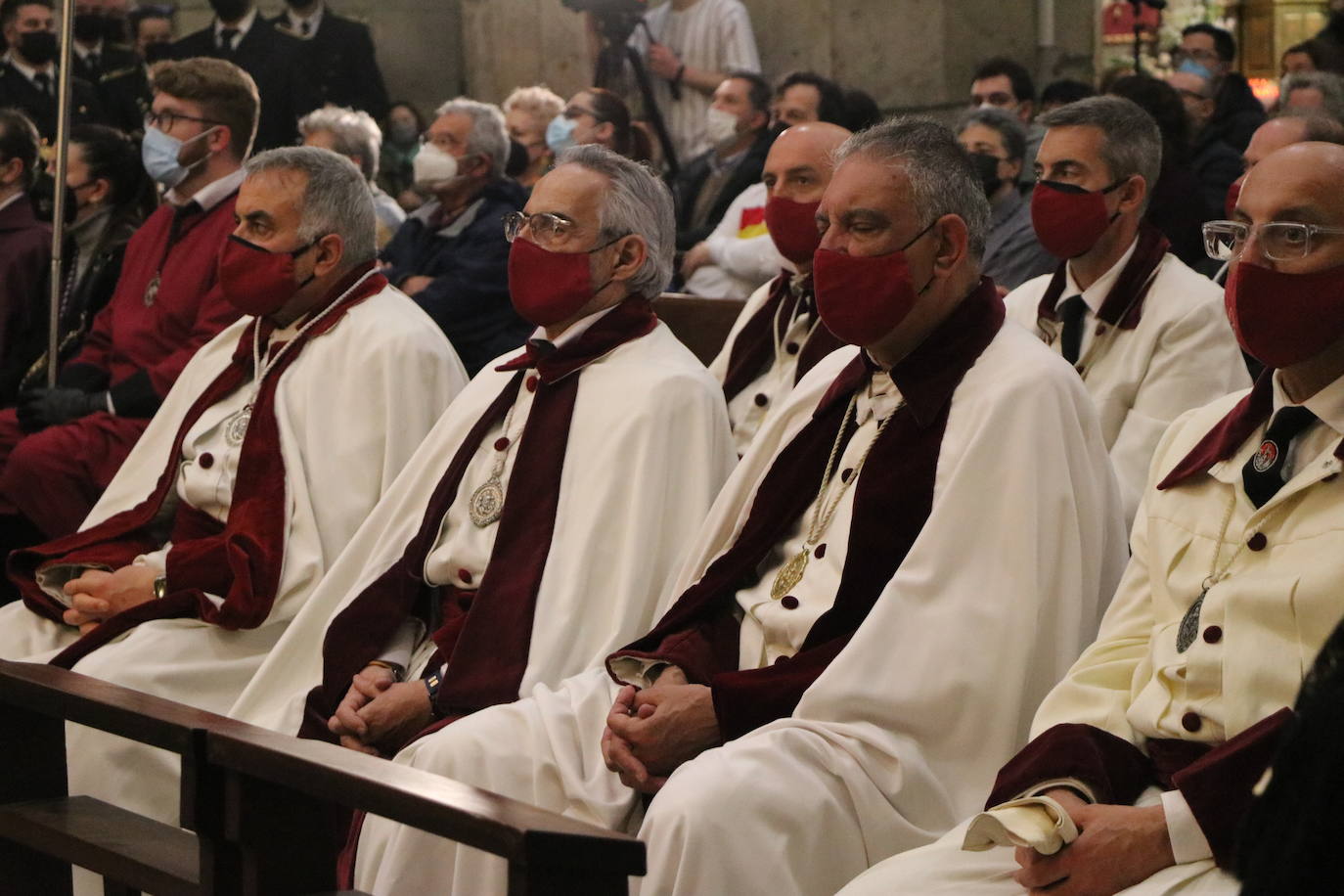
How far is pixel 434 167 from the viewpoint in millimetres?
8227

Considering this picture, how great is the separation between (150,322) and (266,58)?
4.56 meters

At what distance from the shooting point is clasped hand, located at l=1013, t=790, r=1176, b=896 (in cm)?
293

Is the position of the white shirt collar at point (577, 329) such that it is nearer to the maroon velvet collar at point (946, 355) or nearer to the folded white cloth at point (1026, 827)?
the maroon velvet collar at point (946, 355)

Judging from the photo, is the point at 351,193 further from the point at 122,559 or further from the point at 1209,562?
the point at 1209,562

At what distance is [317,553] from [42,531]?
2.00m

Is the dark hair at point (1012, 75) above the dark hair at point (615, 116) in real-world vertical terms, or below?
above

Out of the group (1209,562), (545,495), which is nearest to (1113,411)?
(545,495)

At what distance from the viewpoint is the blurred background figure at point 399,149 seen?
11.8 metres

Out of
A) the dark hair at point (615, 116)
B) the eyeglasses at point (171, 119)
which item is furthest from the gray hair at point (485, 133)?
the eyeglasses at point (171, 119)

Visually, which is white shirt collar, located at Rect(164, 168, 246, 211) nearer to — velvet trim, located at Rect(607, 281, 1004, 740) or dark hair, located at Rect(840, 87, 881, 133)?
dark hair, located at Rect(840, 87, 881, 133)

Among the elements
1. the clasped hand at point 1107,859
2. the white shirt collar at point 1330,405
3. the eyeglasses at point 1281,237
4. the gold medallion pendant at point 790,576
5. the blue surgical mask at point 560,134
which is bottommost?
the blue surgical mask at point 560,134

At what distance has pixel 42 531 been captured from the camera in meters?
6.76

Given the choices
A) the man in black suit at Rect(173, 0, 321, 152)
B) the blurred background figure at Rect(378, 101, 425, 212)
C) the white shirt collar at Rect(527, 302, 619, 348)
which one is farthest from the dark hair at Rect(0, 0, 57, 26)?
the white shirt collar at Rect(527, 302, 619, 348)

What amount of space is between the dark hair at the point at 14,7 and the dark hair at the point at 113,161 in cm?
304
